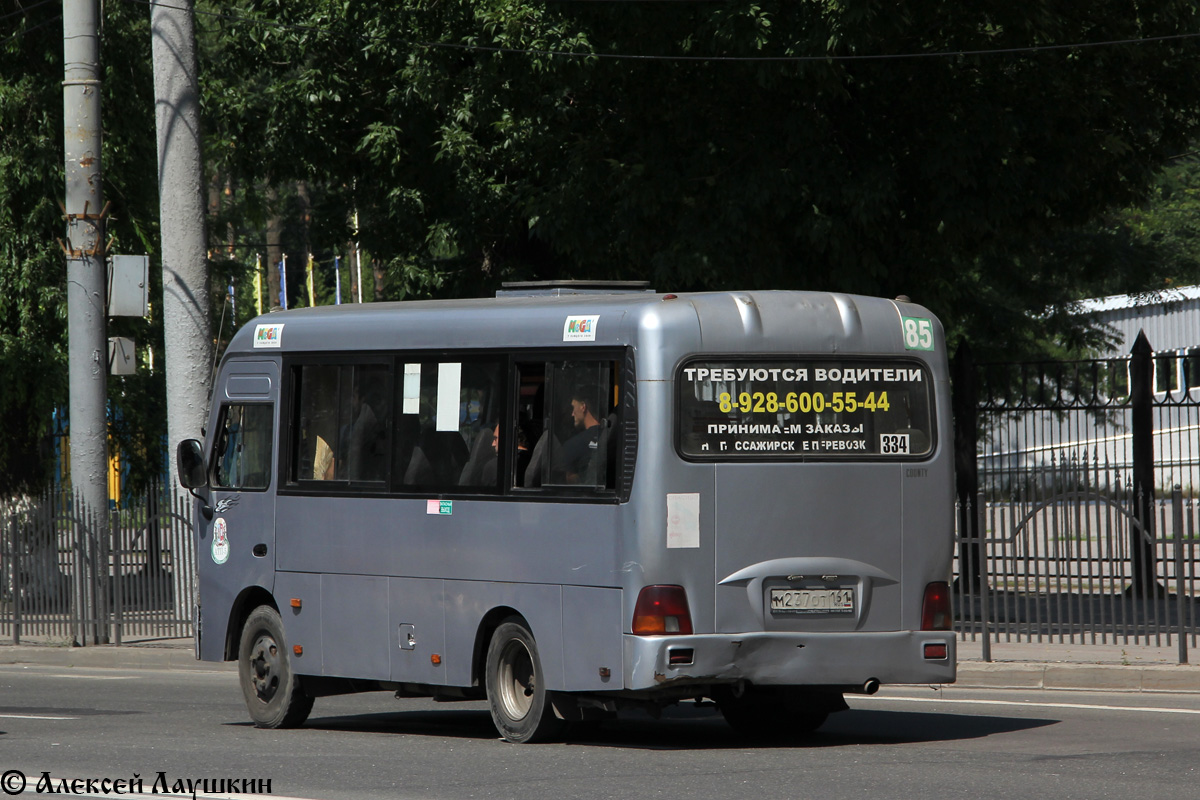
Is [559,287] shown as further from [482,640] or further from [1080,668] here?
[1080,668]

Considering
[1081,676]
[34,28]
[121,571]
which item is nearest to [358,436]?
[1081,676]

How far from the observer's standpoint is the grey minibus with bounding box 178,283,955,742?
33.4 feet

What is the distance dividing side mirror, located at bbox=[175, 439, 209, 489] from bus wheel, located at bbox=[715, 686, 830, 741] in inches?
159

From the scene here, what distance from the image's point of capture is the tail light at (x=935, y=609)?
10.8 m

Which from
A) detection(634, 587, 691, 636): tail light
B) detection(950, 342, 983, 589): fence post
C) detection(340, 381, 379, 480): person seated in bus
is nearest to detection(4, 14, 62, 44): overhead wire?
detection(950, 342, 983, 589): fence post

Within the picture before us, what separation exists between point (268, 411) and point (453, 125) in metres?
10.1

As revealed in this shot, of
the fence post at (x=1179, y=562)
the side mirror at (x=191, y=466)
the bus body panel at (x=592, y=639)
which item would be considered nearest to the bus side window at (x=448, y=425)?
the bus body panel at (x=592, y=639)

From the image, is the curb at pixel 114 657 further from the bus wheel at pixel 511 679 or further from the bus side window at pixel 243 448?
the bus wheel at pixel 511 679

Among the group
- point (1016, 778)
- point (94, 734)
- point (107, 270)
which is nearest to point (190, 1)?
point (107, 270)

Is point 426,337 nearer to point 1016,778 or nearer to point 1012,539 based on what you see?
point 1016,778

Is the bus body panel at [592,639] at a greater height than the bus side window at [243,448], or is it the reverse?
the bus side window at [243,448]

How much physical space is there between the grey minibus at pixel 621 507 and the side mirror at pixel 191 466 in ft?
3.14

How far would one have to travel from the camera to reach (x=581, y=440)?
10562 millimetres

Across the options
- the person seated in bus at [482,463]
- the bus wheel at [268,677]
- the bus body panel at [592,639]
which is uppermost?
the person seated in bus at [482,463]
